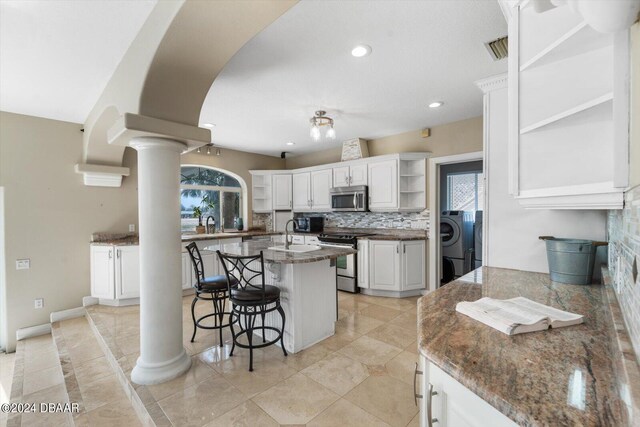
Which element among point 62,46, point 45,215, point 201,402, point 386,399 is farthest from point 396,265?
point 45,215

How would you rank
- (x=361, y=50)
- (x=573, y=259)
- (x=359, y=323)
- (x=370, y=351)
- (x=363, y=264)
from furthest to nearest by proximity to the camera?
(x=363, y=264)
(x=359, y=323)
(x=370, y=351)
(x=361, y=50)
(x=573, y=259)

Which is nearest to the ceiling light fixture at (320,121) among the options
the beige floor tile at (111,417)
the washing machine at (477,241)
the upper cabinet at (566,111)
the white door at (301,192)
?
the white door at (301,192)

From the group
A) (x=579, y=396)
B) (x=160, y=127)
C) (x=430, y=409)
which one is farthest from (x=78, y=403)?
(x=579, y=396)

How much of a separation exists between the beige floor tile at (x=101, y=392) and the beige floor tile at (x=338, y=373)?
1435 millimetres

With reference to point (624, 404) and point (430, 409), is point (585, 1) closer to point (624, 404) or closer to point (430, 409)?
point (624, 404)

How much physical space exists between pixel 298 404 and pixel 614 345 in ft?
5.57

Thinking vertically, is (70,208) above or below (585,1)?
below

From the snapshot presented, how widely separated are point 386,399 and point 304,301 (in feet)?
3.34

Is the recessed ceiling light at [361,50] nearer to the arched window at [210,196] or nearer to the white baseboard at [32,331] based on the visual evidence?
the arched window at [210,196]

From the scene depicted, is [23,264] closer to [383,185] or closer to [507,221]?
[383,185]

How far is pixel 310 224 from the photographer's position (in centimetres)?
531

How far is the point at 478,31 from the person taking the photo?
1.92m

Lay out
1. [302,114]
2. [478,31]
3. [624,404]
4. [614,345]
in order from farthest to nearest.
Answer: [302,114], [478,31], [614,345], [624,404]

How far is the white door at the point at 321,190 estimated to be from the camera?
5.06 metres
